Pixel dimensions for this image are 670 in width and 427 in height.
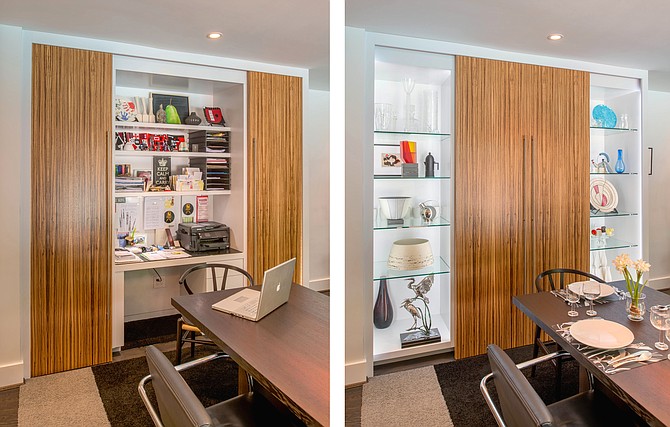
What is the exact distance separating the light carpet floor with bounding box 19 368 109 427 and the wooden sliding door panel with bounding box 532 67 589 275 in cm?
68

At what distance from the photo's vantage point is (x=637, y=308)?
0.73 m

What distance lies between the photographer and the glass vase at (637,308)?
72cm

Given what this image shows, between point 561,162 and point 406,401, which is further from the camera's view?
point 406,401

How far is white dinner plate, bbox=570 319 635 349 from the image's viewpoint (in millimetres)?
685

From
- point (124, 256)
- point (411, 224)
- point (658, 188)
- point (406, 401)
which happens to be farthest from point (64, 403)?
point (658, 188)

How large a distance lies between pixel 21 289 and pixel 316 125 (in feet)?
2.82

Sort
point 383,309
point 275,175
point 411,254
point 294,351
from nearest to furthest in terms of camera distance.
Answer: point 275,175
point 294,351
point 411,254
point 383,309

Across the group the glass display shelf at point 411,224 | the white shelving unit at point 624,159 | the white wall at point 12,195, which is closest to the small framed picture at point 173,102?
the white wall at point 12,195

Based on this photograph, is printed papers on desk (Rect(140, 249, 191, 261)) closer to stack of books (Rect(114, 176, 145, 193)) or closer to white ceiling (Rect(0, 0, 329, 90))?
stack of books (Rect(114, 176, 145, 193))

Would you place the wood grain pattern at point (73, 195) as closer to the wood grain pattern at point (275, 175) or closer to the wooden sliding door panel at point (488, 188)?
the wood grain pattern at point (275, 175)

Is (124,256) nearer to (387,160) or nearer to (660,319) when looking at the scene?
(387,160)

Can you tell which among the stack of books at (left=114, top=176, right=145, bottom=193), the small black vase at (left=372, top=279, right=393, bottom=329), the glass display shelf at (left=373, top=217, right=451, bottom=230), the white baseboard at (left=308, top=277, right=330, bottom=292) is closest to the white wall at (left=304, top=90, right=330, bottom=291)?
the white baseboard at (left=308, top=277, right=330, bottom=292)

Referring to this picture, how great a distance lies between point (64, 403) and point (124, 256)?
9.8 inches

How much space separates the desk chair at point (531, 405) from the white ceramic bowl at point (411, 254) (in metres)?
0.30
